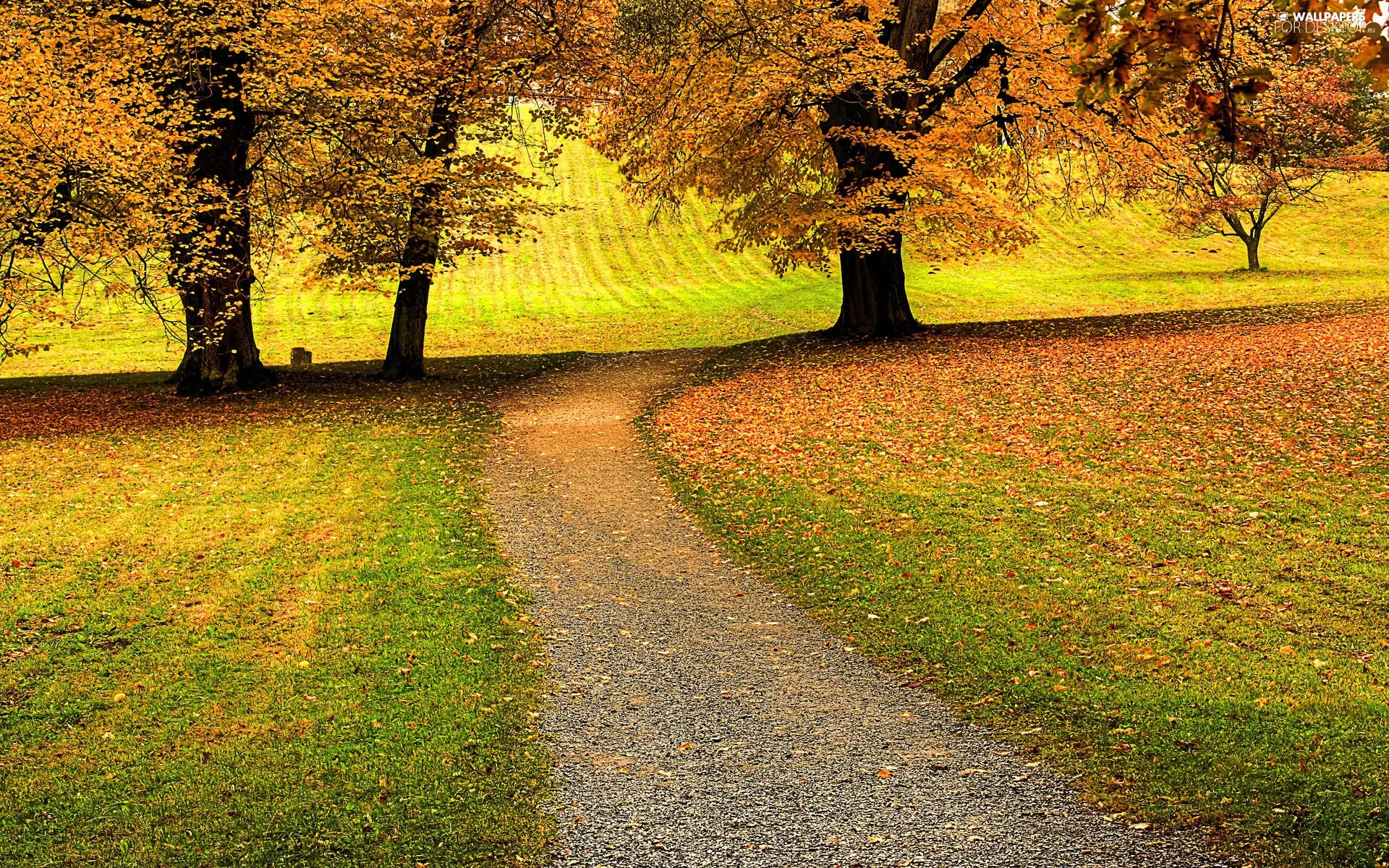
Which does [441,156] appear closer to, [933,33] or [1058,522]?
[933,33]

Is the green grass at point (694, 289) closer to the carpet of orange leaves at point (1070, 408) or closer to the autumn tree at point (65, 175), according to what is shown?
the carpet of orange leaves at point (1070, 408)

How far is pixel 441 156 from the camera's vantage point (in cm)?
2466

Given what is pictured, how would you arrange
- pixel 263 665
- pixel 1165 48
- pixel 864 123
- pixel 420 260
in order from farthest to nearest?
pixel 864 123, pixel 420 260, pixel 263 665, pixel 1165 48

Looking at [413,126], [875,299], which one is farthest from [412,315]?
[875,299]

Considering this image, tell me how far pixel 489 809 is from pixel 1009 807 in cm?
325

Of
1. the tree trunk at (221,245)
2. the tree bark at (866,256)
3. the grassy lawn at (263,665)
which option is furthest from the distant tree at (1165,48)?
the tree bark at (866,256)

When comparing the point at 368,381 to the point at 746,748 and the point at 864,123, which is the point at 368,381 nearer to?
the point at 864,123

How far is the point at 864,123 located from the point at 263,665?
2071 cm

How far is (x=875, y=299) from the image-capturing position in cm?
2805

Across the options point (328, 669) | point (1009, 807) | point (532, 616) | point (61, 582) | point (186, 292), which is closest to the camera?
point (1009, 807)

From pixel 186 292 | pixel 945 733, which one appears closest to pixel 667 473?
pixel 945 733

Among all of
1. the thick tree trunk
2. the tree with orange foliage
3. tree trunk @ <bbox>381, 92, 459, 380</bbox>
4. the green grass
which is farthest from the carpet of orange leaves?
the green grass

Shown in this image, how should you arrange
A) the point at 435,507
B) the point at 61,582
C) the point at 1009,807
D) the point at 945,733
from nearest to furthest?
the point at 1009,807
the point at 945,733
the point at 61,582
the point at 435,507

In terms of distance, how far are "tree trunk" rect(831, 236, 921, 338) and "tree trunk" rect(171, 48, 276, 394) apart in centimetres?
1408
